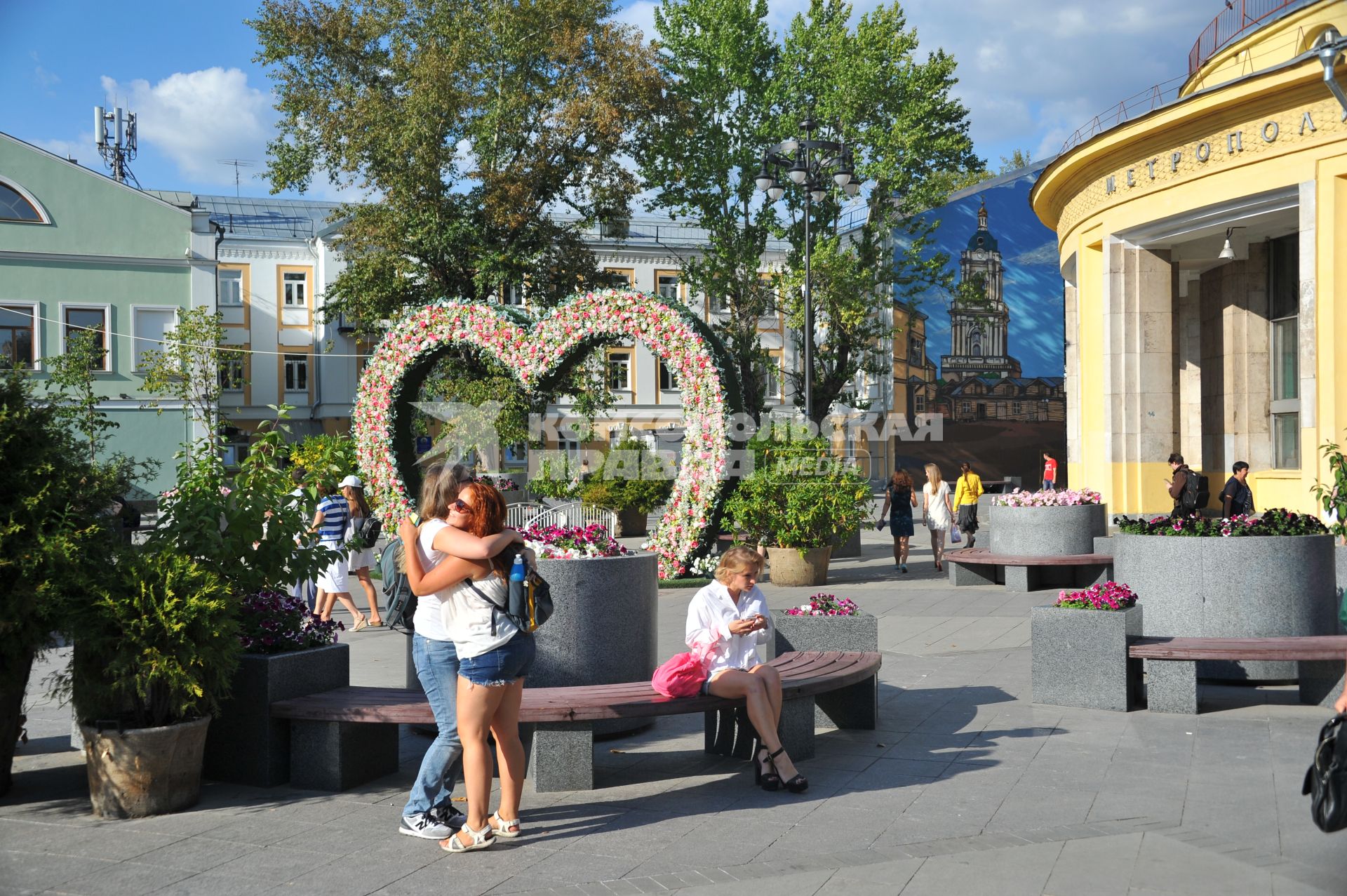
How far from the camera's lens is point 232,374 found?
4266cm

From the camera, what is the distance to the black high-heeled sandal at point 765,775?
636 cm

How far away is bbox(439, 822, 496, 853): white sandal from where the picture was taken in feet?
17.8

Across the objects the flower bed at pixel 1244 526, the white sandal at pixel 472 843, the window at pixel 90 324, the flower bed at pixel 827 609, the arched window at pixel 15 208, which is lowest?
the white sandal at pixel 472 843

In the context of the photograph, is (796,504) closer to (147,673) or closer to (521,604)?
(521,604)

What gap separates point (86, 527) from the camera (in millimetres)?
6059

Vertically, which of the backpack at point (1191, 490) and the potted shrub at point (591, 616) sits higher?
the backpack at point (1191, 490)

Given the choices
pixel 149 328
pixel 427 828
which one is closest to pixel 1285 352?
pixel 427 828

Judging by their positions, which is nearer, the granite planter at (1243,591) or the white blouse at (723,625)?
the white blouse at (723,625)

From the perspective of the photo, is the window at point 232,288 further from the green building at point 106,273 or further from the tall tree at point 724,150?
the tall tree at point 724,150

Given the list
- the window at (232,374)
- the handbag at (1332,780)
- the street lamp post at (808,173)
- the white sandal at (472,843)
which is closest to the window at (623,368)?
the window at (232,374)

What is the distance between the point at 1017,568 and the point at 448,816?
1159 centimetres

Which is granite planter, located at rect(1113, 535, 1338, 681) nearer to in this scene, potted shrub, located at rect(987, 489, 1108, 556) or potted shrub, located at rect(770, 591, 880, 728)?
potted shrub, located at rect(770, 591, 880, 728)

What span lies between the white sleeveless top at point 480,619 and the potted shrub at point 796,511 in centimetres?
1110

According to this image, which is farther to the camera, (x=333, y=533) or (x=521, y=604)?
(x=333, y=533)
